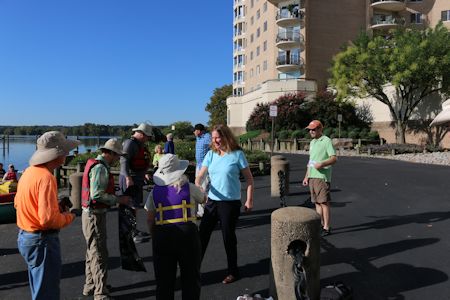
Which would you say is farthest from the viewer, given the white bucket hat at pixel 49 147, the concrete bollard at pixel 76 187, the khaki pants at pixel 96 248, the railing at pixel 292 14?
the railing at pixel 292 14

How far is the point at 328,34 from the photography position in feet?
153

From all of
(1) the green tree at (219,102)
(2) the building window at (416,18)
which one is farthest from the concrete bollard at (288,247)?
(1) the green tree at (219,102)

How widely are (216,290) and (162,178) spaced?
1811mm

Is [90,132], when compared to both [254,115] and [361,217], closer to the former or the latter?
[254,115]

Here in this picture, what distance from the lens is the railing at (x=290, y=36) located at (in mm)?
45969

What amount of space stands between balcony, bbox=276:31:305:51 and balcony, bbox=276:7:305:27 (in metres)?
1.18

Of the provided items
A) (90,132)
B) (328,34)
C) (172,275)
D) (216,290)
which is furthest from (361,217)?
(90,132)

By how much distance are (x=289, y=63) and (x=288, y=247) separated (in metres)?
45.1

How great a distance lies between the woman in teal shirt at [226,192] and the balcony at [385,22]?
45.3 metres

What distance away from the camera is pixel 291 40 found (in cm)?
4597

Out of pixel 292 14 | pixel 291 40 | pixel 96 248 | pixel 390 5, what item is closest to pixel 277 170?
pixel 96 248

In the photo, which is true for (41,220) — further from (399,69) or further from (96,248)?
(399,69)

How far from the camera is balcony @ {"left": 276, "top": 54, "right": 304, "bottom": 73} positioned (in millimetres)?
46125

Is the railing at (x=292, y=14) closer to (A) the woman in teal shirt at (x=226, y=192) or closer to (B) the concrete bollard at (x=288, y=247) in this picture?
(A) the woman in teal shirt at (x=226, y=192)
